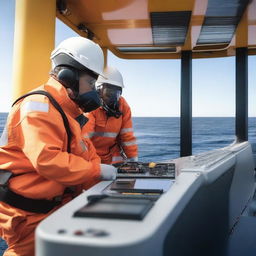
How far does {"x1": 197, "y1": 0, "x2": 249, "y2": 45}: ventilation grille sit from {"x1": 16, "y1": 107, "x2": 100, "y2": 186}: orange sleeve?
2.52 metres

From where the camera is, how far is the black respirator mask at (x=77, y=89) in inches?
57.5

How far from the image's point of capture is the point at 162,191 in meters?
1.12

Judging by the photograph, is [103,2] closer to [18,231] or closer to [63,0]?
[63,0]

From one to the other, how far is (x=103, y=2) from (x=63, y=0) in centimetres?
40

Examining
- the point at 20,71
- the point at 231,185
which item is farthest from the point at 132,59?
the point at 231,185

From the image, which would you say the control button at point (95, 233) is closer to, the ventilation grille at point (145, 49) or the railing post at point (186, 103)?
the railing post at point (186, 103)

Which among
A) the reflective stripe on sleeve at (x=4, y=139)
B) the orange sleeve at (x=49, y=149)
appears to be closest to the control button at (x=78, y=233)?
the orange sleeve at (x=49, y=149)

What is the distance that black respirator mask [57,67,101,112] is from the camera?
57.5 inches

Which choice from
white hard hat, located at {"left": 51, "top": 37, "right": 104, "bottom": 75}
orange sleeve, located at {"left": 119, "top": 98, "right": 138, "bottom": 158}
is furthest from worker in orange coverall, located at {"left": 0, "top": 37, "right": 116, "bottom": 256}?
orange sleeve, located at {"left": 119, "top": 98, "right": 138, "bottom": 158}

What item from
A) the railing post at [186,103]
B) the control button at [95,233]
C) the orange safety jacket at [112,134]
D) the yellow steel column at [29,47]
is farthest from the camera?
the railing post at [186,103]

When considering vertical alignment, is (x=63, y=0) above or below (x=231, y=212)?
above

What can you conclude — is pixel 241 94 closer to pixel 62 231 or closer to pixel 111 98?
pixel 111 98

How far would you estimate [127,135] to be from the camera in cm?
325

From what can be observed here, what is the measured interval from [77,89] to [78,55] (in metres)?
0.17
